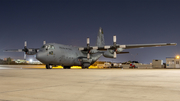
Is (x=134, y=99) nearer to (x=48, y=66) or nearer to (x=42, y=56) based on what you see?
(x=42, y=56)

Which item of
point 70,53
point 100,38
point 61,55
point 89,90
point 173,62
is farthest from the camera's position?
point 173,62

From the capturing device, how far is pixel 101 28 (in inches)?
1671

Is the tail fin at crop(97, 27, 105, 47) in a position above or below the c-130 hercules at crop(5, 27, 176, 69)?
above

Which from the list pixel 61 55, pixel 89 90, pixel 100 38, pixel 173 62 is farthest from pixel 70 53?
pixel 173 62

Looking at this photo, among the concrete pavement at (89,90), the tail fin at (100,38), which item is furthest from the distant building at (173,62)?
the concrete pavement at (89,90)

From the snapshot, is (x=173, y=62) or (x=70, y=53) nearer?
(x=70, y=53)

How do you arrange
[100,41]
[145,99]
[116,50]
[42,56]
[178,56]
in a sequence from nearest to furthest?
1. [145,99]
2. [42,56]
3. [116,50]
4. [100,41]
5. [178,56]

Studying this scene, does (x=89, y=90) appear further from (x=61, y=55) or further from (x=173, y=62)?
(x=173, y=62)

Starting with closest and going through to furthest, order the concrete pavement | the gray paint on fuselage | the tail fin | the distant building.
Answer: the concrete pavement → the gray paint on fuselage → the tail fin → the distant building

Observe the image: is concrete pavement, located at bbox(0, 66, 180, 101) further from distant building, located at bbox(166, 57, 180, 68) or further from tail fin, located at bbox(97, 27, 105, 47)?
distant building, located at bbox(166, 57, 180, 68)

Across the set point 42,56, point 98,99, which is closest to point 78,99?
point 98,99

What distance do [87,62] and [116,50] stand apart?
6786 mm

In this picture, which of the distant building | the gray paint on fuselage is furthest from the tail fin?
the distant building

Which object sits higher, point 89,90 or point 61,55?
point 61,55
